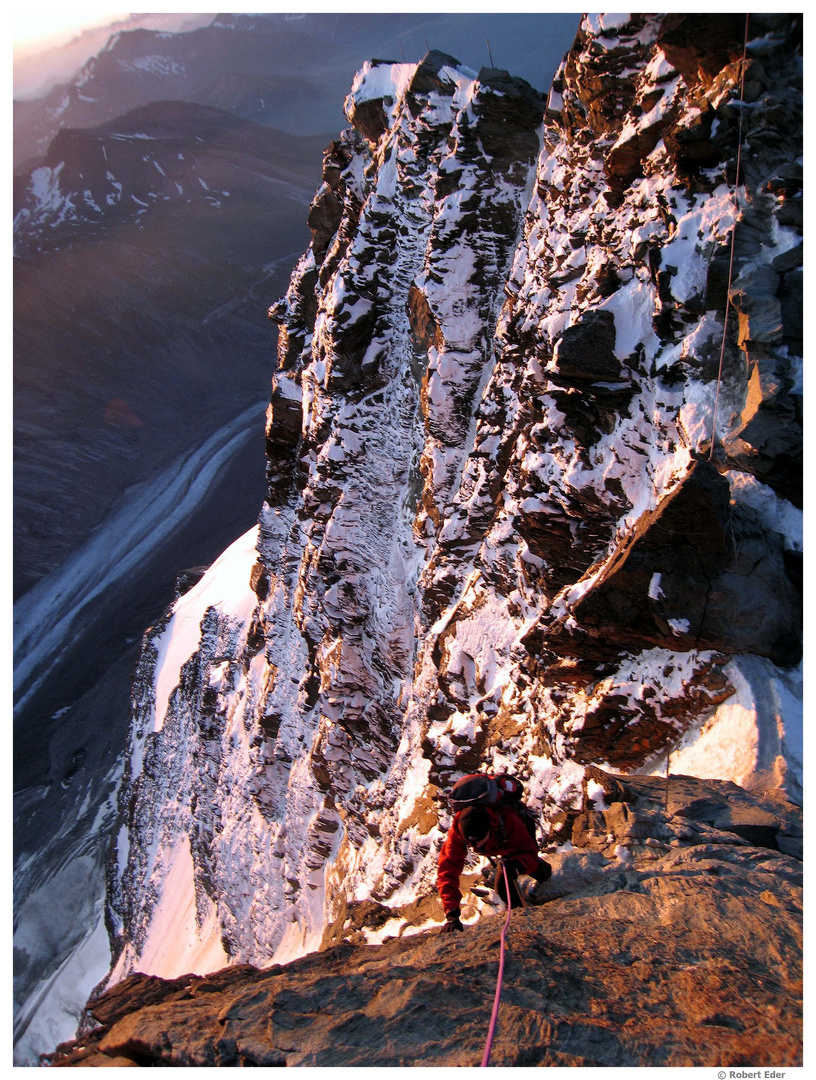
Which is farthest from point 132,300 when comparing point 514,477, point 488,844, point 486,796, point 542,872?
point 542,872

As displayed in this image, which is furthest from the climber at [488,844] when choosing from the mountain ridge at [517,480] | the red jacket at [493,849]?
the mountain ridge at [517,480]

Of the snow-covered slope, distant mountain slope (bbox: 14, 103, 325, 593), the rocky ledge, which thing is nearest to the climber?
the rocky ledge

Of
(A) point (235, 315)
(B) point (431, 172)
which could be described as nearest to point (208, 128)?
(A) point (235, 315)

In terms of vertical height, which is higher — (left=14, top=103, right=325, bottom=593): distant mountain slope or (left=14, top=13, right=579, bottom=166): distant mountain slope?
(left=14, top=13, right=579, bottom=166): distant mountain slope

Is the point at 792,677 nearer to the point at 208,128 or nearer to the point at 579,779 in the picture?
the point at 579,779

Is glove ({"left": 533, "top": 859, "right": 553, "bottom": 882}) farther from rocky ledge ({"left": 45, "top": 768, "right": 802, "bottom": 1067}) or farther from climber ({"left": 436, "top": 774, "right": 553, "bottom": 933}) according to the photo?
rocky ledge ({"left": 45, "top": 768, "right": 802, "bottom": 1067})

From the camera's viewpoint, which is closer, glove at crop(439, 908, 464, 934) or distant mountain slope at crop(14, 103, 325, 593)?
glove at crop(439, 908, 464, 934)

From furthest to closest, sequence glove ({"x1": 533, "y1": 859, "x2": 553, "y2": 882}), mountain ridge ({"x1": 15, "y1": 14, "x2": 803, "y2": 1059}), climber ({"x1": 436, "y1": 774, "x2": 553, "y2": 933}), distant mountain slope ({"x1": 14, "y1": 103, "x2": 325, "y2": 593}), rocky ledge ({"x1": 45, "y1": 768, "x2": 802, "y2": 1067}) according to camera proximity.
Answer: distant mountain slope ({"x1": 14, "y1": 103, "x2": 325, "y2": 593})
mountain ridge ({"x1": 15, "y1": 14, "x2": 803, "y2": 1059})
glove ({"x1": 533, "y1": 859, "x2": 553, "y2": 882})
climber ({"x1": 436, "y1": 774, "x2": 553, "y2": 933})
rocky ledge ({"x1": 45, "y1": 768, "x2": 802, "y2": 1067})
